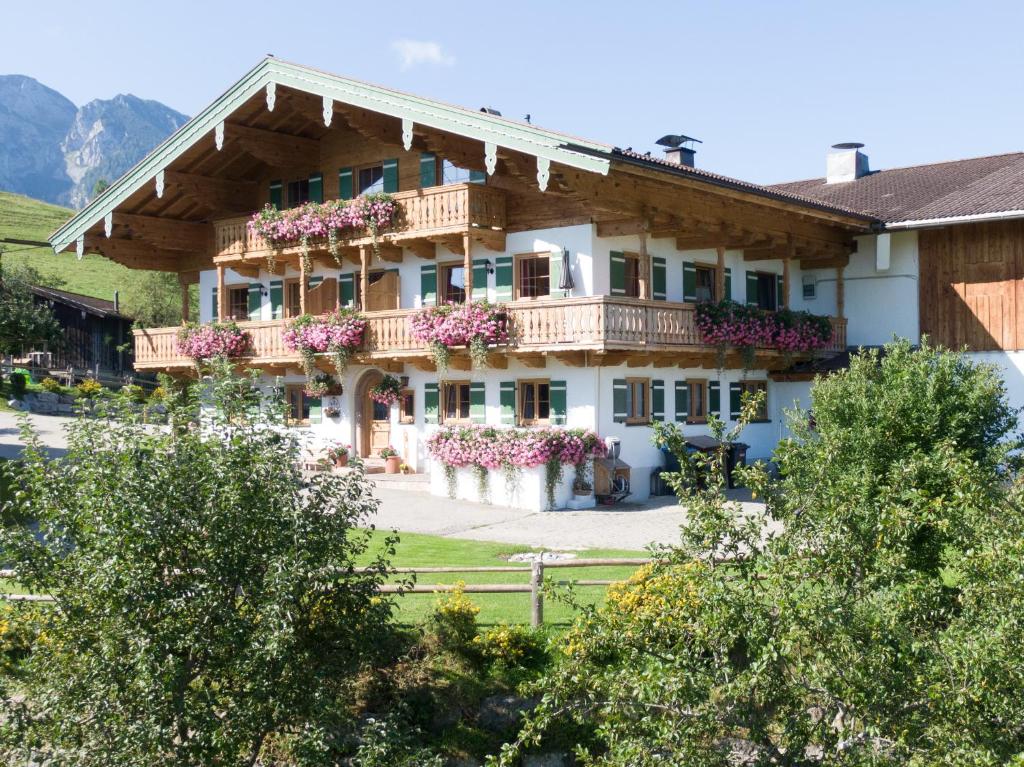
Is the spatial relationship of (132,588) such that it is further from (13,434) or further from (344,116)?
(13,434)

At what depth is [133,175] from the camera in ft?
91.8

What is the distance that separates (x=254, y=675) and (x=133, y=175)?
21.3 meters

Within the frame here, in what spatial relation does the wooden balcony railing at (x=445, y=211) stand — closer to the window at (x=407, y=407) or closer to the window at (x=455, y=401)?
the window at (x=455, y=401)

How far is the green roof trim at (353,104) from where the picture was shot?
824 inches

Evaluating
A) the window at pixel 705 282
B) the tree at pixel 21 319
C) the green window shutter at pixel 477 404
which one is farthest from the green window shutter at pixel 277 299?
the tree at pixel 21 319

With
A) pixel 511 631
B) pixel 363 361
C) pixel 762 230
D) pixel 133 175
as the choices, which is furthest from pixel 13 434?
pixel 511 631

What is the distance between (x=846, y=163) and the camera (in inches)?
1312

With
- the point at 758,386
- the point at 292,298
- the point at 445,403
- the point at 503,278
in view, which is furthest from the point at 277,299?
the point at 758,386

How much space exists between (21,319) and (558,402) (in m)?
27.0

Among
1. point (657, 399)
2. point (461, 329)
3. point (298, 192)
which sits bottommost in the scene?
point (657, 399)

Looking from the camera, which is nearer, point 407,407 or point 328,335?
point 328,335

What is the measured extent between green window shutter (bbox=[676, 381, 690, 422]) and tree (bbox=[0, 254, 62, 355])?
27.6 m

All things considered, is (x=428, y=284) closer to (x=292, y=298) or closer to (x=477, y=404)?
(x=477, y=404)

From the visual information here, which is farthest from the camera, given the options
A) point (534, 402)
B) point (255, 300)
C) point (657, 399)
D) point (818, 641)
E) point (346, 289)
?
point (255, 300)
